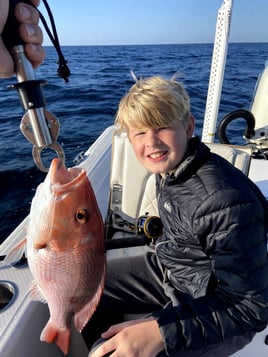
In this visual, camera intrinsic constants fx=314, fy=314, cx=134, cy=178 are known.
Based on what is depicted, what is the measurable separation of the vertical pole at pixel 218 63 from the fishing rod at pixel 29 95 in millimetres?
→ 2401

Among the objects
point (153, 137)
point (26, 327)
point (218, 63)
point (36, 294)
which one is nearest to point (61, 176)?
point (153, 137)

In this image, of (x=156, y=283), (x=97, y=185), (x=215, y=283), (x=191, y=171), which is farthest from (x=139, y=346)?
(x=97, y=185)

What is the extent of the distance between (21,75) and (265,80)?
420 centimetres

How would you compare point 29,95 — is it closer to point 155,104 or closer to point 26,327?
point 155,104

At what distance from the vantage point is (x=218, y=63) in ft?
10.9

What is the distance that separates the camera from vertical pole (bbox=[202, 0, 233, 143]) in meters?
3.06

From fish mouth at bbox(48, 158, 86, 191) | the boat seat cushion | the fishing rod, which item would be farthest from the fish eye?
the boat seat cushion

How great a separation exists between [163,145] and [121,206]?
44.5 inches

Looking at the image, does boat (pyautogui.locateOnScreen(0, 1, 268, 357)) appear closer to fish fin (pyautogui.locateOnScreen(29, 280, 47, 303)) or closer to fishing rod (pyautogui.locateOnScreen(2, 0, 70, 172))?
fish fin (pyautogui.locateOnScreen(29, 280, 47, 303))

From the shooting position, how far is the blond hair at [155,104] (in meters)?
1.52

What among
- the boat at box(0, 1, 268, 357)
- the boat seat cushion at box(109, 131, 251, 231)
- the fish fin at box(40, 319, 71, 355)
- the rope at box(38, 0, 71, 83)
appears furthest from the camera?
the boat seat cushion at box(109, 131, 251, 231)

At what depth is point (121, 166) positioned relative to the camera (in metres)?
2.52

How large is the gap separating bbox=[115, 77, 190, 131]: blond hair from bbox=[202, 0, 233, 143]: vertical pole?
73.2 inches

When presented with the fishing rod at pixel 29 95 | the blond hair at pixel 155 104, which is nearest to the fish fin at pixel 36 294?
the fishing rod at pixel 29 95
